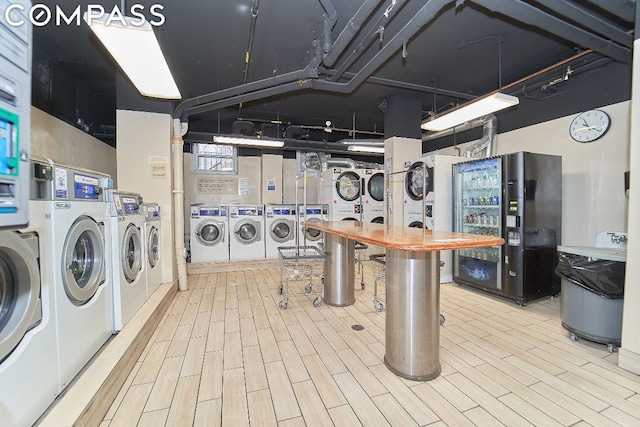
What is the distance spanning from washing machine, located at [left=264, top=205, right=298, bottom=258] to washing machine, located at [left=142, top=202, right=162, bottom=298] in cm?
212

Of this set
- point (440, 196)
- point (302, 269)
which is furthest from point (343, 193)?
point (302, 269)

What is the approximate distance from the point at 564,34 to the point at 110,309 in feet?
16.2

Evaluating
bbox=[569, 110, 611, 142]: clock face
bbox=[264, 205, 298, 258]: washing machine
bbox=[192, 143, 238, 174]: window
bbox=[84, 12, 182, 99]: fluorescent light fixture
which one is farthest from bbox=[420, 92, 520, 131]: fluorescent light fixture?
bbox=[192, 143, 238, 174]: window

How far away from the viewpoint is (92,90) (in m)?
4.84

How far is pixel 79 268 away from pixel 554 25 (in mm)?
4623

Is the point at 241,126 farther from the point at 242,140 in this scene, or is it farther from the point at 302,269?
the point at 302,269

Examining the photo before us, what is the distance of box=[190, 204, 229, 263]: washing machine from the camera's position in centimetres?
525

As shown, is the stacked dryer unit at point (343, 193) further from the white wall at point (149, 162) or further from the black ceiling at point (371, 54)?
the white wall at point (149, 162)

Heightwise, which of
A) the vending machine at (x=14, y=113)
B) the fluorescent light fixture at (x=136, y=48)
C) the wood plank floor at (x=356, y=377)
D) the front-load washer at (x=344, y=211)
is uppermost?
the fluorescent light fixture at (x=136, y=48)

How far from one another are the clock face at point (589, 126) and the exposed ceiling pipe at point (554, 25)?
0.64 m

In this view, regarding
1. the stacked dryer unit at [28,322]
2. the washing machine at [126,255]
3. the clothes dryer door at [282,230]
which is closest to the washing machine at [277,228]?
the clothes dryer door at [282,230]

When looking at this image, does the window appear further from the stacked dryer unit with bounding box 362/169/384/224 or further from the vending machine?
the vending machine

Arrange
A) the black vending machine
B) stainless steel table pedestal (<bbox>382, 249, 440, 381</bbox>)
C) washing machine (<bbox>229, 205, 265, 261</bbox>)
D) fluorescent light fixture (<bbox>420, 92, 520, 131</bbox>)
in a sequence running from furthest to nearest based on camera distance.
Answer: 1. washing machine (<bbox>229, 205, 265, 261</bbox>)
2. the black vending machine
3. fluorescent light fixture (<bbox>420, 92, 520, 131</bbox>)
4. stainless steel table pedestal (<bbox>382, 249, 440, 381</bbox>)

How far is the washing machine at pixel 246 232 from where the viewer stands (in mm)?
5438
